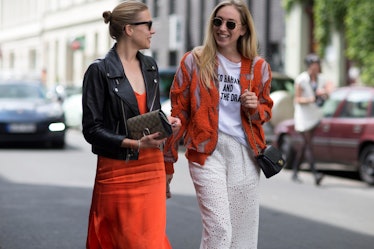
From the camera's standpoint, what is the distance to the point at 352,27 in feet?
77.0

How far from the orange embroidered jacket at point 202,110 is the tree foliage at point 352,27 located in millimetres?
17525

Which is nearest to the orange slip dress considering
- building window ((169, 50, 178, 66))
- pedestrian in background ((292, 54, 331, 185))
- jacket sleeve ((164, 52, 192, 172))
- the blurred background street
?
Result: jacket sleeve ((164, 52, 192, 172))

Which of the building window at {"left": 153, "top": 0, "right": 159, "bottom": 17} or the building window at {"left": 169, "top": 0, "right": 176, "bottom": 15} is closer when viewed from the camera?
the building window at {"left": 169, "top": 0, "right": 176, "bottom": 15}

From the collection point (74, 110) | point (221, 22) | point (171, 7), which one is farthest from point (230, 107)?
point (171, 7)

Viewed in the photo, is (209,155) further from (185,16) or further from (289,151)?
(185,16)

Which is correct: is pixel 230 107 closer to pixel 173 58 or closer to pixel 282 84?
pixel 282 84

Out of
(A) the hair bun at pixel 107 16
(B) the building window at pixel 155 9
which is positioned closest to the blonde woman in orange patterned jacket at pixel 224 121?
(A) the hair bun at pixel 107 16

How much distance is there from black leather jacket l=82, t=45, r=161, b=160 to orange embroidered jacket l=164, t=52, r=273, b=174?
1.85 ft

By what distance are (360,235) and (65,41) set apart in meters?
52.5

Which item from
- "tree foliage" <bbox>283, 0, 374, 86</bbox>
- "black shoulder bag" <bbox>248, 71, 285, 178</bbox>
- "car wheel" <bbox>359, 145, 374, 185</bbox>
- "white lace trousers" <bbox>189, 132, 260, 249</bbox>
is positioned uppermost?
"tree foliage" <bbox>283, 0, 374, 86</bbox>

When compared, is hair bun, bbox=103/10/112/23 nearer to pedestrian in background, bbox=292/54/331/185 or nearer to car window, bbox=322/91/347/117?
pedestrian in background, bbox=292/54/331/185

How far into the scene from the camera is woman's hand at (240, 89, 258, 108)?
16.7ft

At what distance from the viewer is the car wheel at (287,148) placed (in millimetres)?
15133

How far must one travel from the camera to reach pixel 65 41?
59750 millimetres
